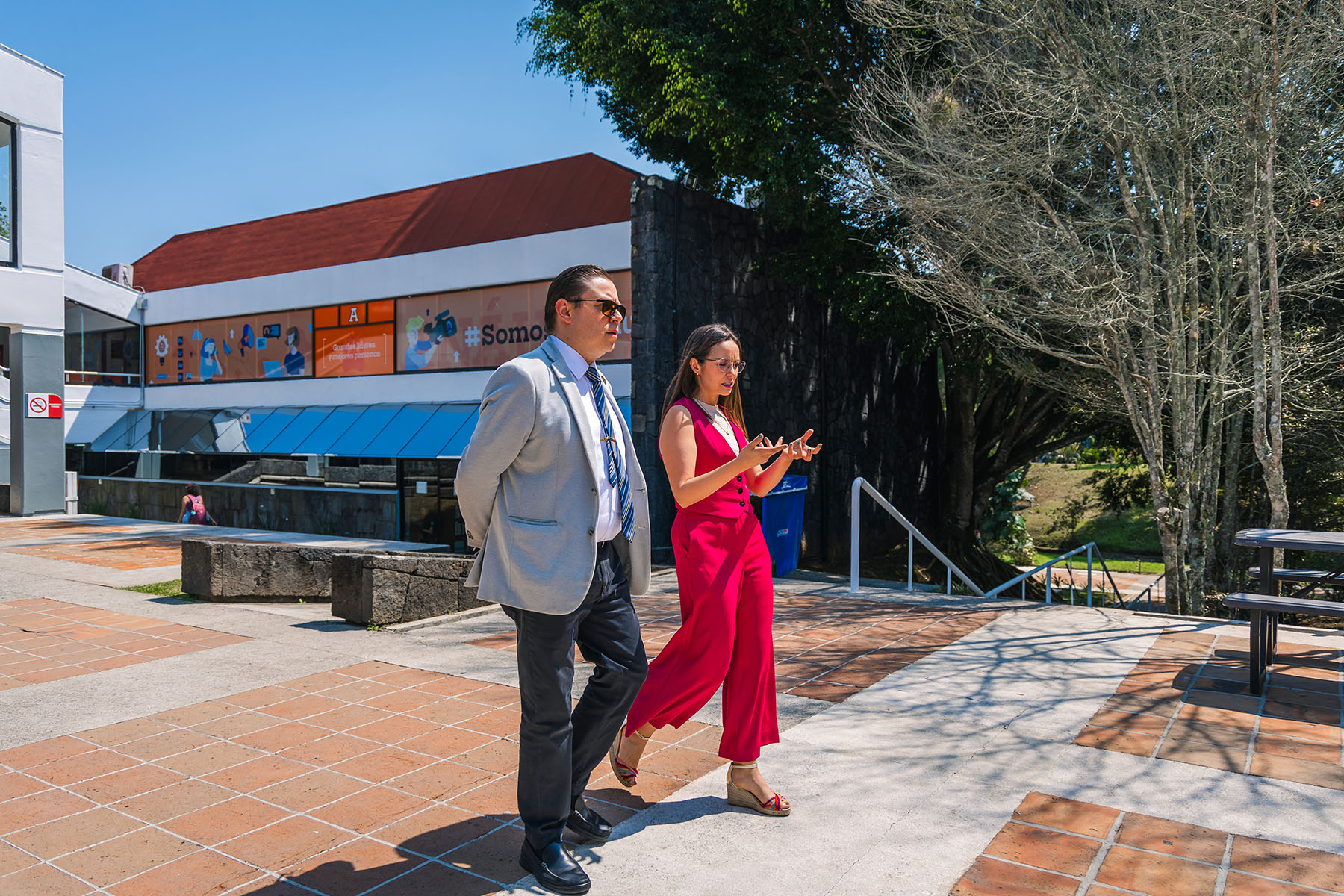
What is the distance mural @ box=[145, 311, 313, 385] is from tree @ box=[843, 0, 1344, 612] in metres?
15.9

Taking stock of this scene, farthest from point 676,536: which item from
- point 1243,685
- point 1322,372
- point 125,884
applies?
point 1322,372

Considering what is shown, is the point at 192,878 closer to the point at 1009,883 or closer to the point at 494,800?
the point at 494,800

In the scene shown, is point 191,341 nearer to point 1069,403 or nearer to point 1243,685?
point 1069,403

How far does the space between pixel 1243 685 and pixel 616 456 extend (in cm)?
425

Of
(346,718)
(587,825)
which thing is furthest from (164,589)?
(587,825)

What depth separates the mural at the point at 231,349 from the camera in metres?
21.8

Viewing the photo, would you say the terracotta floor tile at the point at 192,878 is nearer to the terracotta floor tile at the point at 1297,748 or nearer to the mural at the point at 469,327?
the terracotta floor tile at the point at 1297,748

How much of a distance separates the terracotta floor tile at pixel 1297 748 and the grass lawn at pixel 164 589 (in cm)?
799

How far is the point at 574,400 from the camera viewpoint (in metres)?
2.83

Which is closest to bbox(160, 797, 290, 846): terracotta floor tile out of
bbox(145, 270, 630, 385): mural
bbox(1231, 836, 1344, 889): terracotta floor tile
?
bbox(1231, 836, 1344, 889): terracotta floor tile

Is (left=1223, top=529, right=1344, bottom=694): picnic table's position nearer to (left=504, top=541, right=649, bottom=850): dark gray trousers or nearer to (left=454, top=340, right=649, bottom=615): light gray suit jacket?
(left=504, top=541, right=649, bottom=850): dark gray trousers

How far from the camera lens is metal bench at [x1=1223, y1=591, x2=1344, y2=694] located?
4.70 m

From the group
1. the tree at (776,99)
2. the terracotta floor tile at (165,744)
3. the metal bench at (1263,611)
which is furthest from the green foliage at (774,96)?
the terracotta floor tile at (165,744)

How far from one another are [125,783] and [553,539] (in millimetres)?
2268
